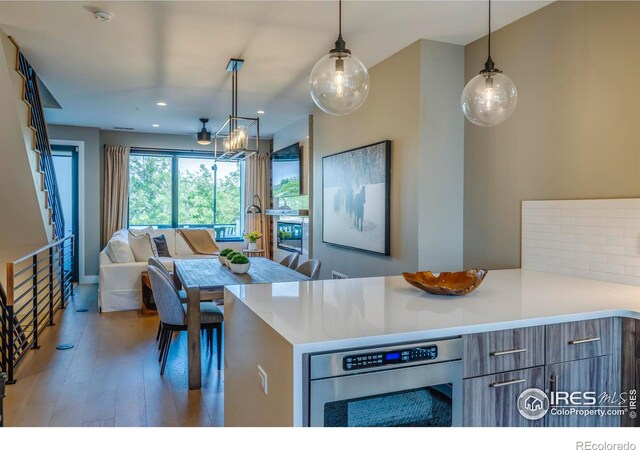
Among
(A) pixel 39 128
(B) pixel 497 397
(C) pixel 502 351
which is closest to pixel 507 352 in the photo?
(C) pixel 502 351

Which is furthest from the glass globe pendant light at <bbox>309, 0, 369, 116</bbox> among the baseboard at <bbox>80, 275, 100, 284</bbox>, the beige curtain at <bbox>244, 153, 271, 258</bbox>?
the baseboard at <bbox>80, 275, 100, 284</bbox>

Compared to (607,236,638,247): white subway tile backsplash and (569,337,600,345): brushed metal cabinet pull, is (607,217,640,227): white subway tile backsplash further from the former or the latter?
(569,337,600,345): brushed metal cabinet pull

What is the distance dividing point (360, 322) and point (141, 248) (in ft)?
17.7

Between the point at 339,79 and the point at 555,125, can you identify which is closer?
the point at 339,79

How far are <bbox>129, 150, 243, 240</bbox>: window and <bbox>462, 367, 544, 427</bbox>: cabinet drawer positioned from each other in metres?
7.51

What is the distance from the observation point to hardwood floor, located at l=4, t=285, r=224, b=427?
271 centimetres

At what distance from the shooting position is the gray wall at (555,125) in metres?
2.38

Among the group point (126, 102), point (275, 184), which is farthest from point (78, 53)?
point (275, 184)

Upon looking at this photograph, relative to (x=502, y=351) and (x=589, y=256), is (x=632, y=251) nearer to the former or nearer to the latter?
(x=589, y=256)

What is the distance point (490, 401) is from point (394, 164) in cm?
251

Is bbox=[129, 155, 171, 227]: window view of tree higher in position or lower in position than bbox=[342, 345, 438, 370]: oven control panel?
higher

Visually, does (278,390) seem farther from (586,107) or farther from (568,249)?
(586,107)

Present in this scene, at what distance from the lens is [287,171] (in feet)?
24.1

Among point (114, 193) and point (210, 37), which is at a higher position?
point (210, 37)
